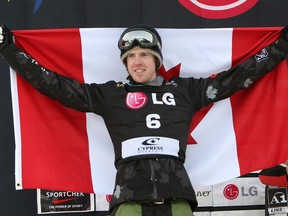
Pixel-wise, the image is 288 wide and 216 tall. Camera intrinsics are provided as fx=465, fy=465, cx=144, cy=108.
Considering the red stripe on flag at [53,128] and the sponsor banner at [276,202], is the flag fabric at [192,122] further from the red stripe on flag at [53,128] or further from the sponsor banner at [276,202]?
the sponsor banner at [276,202]

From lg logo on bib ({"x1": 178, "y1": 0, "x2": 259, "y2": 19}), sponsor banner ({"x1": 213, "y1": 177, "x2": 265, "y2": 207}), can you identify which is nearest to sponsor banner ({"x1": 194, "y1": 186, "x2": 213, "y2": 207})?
sponsor banner ({"x1": 213, "y1": 177, "x2": 265, "y2": 207})

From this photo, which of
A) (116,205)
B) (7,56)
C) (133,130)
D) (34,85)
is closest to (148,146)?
(133,130)

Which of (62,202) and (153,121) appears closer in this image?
(153,121)

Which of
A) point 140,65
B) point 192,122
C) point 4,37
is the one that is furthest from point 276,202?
point 4,37

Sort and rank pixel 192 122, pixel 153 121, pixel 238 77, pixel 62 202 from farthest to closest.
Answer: pixel 62 202 < pixel 192 122 < pixel 238 77 < pixel 153 121

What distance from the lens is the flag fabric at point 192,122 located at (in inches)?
80.5

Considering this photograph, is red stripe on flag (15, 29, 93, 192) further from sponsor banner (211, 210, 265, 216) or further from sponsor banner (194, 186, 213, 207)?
sponsor banner (211, 210, 265, 216)

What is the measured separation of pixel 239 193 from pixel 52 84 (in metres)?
1.26

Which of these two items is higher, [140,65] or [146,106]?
[140,65]

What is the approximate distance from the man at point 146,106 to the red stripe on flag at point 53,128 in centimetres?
15

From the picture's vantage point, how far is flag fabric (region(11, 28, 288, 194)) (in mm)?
2045

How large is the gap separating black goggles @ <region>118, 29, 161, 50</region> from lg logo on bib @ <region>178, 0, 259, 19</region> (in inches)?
27.1

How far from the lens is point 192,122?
84.2 inches

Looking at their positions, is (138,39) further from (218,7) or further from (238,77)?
(218,7)
